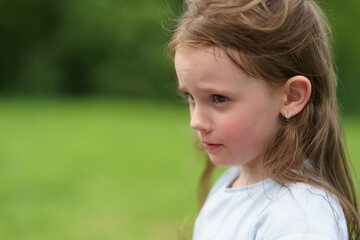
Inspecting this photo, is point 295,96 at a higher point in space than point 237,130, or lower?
higher

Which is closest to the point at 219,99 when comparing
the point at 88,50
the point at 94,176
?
the point at 94,176

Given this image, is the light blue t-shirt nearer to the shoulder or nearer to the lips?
the shoulder

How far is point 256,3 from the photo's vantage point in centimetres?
175

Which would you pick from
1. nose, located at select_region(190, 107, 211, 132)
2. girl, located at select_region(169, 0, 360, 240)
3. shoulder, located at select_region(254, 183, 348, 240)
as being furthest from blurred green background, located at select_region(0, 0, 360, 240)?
shoulder, located at select_region(254, 183, 348, 240)

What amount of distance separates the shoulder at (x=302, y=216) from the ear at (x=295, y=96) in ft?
0.81

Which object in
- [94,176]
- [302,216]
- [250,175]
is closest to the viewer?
[302,216]

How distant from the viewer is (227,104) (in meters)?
1.76

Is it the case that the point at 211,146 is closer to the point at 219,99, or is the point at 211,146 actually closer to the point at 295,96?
the point at 219,99

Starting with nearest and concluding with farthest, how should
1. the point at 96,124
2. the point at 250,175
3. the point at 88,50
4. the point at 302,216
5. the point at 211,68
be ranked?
1. the point at 302,216
2. the point at 211,68
3. the point at 250,175
4. the point at 96,124
5. the point at 88,50

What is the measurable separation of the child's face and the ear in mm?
23

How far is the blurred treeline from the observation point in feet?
55.3

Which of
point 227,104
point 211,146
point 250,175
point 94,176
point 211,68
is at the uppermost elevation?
point 211,68

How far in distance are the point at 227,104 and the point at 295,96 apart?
0.75ft

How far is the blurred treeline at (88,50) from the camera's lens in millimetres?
16859
